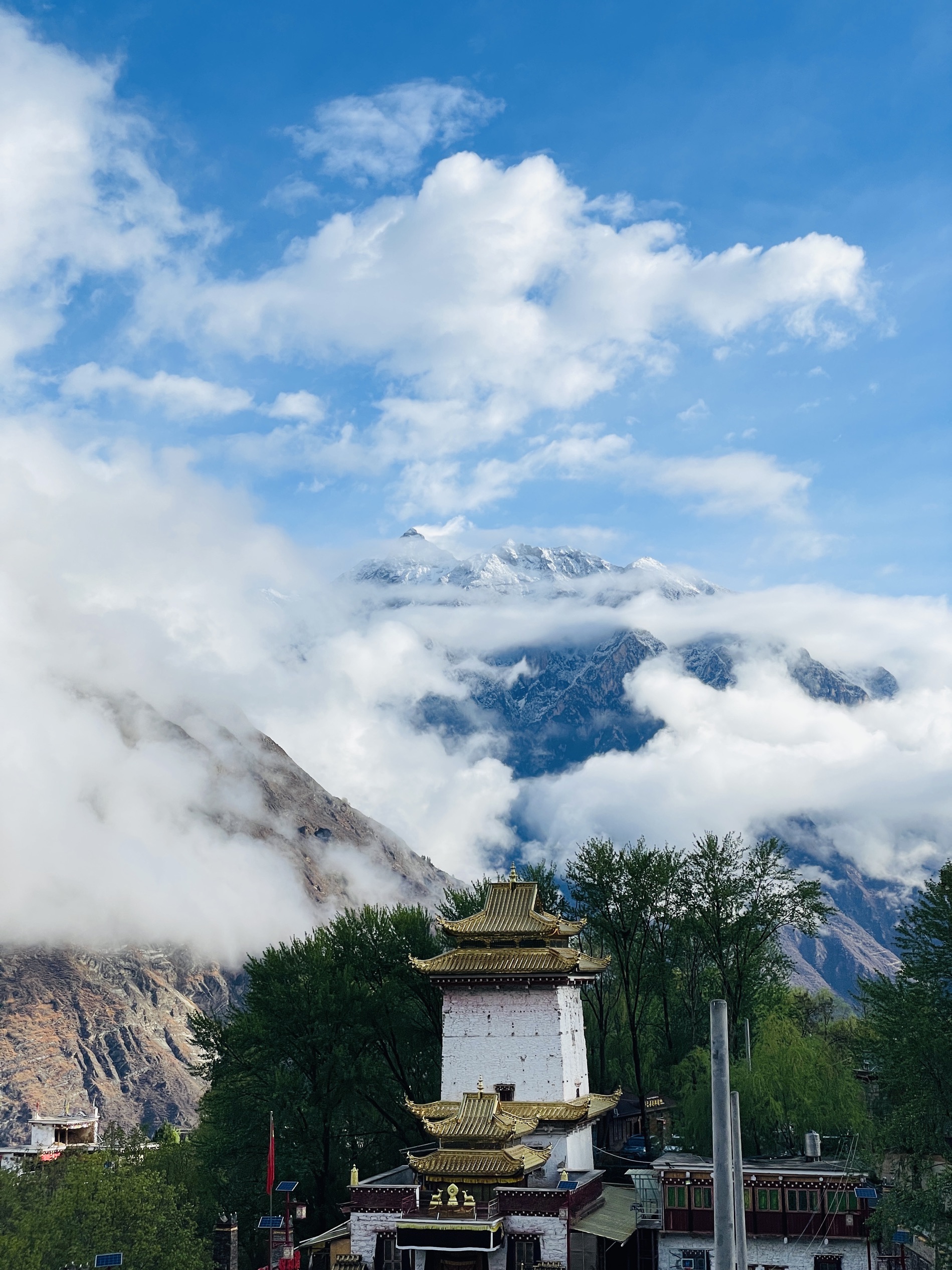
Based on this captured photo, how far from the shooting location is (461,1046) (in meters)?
54.3

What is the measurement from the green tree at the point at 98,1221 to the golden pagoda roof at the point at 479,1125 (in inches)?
437

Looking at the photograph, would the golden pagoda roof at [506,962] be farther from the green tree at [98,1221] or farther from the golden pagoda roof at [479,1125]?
the green tree at [98,1221]

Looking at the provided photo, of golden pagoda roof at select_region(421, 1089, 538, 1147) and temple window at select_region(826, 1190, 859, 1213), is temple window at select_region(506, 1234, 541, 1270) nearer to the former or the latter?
golden pagoda roof at select_region(421, 1089, 538, 1147)

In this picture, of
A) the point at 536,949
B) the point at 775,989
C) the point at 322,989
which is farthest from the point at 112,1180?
the point at 775,989

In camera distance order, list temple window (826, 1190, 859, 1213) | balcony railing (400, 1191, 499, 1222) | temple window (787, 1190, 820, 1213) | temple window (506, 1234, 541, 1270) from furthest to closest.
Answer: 1. temple window (787, 1190, 820, 1213)
2. temple window (826, 1190, 859, 1213)
3. temple window (506, 1234, 541, 1270)
4. balcony railing (400, 1191, 499, 1222)

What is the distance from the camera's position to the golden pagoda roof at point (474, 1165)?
4569cm

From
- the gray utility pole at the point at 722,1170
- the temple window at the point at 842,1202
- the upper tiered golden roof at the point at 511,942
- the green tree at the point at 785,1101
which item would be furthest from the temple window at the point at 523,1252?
the gray utility pole at the point at 722,1170

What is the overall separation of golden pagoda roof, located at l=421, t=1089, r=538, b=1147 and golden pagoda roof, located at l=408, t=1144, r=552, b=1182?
0.41 meters

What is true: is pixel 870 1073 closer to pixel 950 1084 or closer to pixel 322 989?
pixel 950 1084

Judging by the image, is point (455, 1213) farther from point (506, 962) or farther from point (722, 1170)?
point (722, 1170)

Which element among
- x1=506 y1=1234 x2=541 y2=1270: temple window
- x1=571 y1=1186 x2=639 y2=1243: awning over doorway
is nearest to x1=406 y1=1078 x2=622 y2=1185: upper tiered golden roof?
x1=506 y1=1234 x2=541 y2=1270: temple window

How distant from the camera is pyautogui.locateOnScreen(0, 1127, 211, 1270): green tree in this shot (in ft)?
146

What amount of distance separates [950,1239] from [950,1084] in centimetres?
482

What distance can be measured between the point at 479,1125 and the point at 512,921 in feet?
35.8
